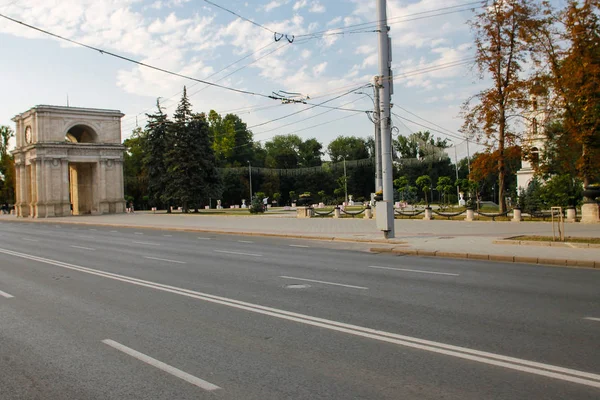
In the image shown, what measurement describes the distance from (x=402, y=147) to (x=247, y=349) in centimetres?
10822

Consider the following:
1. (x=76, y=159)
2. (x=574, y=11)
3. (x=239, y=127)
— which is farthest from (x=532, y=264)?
(x=239, y=127)

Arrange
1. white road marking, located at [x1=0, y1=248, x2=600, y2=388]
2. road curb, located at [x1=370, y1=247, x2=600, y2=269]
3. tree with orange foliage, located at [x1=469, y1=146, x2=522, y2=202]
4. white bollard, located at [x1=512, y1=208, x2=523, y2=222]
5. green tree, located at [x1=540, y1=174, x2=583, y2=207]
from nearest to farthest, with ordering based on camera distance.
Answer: white road marking, located at [x1=0, y1=248, x2=600, y2=388] < road curb, located at [x1=370, y1=247, x2=600, y2=269] < white bollard, located at [x1=512, y1=208, x2=523, y2=222] < tree with orange foliage, located at [x1=469, y1=146, x2=522, y2=202] < green tree, located at [x1=540, y1=174, x2=583, y2=207]

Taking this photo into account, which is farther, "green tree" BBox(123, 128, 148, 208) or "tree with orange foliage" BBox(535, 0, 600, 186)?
"green tree" BBox(123, 128, 148, 208)

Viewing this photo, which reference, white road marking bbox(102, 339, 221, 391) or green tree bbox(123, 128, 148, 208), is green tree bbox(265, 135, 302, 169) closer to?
green tree bbox(123, 128, 148, 208)

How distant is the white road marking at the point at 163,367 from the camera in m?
5.00

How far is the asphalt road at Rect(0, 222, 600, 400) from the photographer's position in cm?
493

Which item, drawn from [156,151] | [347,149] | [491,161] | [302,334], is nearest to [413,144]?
[347,149]

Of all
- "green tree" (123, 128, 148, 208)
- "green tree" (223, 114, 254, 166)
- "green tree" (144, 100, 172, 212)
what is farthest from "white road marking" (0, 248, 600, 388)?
"green tree" (223, 114, 254, 166)

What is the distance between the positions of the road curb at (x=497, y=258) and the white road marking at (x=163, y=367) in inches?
452

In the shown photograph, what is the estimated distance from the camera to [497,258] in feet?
49.9

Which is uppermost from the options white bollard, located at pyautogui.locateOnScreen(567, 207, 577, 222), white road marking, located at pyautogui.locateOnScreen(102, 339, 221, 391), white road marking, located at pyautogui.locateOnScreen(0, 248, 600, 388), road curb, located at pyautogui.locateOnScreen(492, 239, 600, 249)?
white bollard, located at pyautogui.locateOnScreen(567, 207, 577, 222)

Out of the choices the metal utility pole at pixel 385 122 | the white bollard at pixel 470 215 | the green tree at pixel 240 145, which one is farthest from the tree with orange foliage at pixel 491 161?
the green tree at pixel 240 145

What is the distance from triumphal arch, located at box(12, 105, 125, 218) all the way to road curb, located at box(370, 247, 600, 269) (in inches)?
2287

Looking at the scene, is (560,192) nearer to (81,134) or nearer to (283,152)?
(81,134)
